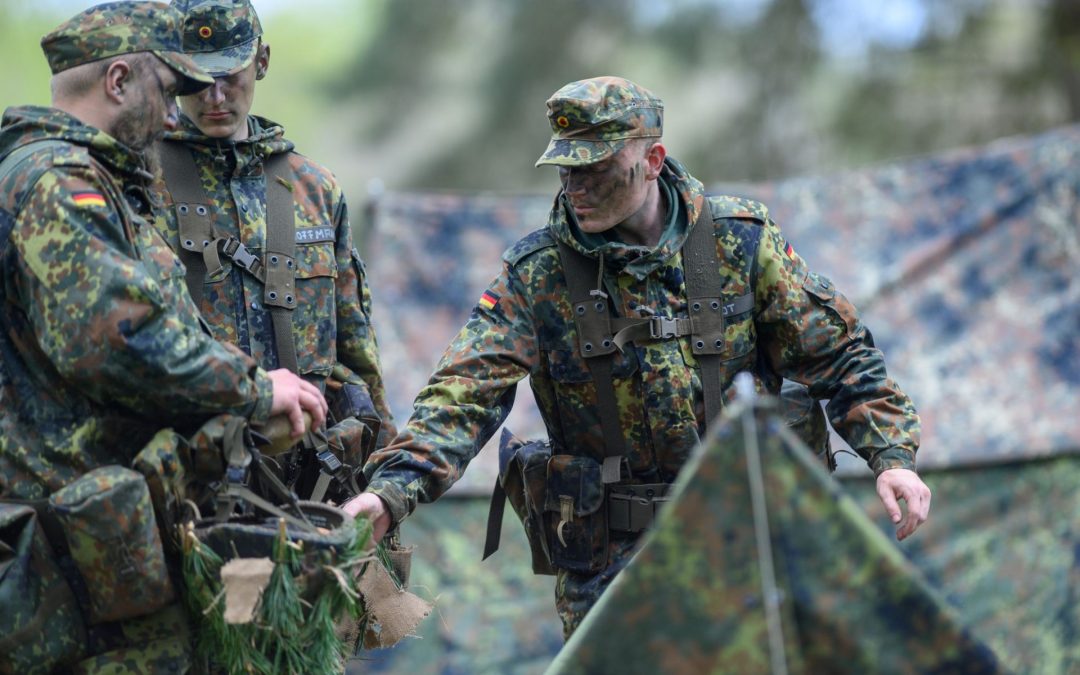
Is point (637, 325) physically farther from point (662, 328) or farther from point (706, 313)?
point (706, 313)

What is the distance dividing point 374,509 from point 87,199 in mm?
1188

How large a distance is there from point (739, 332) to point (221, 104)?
5.76ft

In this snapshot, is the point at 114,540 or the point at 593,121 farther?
the point at 593,121

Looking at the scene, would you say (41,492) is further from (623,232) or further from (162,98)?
(623,232)

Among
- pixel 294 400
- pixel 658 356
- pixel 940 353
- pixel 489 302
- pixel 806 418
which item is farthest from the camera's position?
pixel 940 353

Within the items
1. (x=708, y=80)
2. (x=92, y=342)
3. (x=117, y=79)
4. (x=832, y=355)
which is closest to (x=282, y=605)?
(x=92, y=342)

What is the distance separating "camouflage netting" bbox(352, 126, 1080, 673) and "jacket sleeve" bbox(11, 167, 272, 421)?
4.49m

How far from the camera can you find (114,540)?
3477 mm

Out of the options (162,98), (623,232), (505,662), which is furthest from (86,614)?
(505,662)

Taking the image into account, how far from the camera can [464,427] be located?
4512 mm

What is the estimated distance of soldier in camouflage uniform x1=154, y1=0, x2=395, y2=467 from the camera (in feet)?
15.2

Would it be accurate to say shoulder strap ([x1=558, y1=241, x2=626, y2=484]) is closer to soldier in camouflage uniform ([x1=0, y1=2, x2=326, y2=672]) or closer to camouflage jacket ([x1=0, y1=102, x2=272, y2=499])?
soldier in camouflage uniform ([x1=0, y1=2, x2=326, y2=672])

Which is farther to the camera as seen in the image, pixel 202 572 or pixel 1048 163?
pixel 1048 163

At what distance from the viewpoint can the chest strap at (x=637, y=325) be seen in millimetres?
4609
